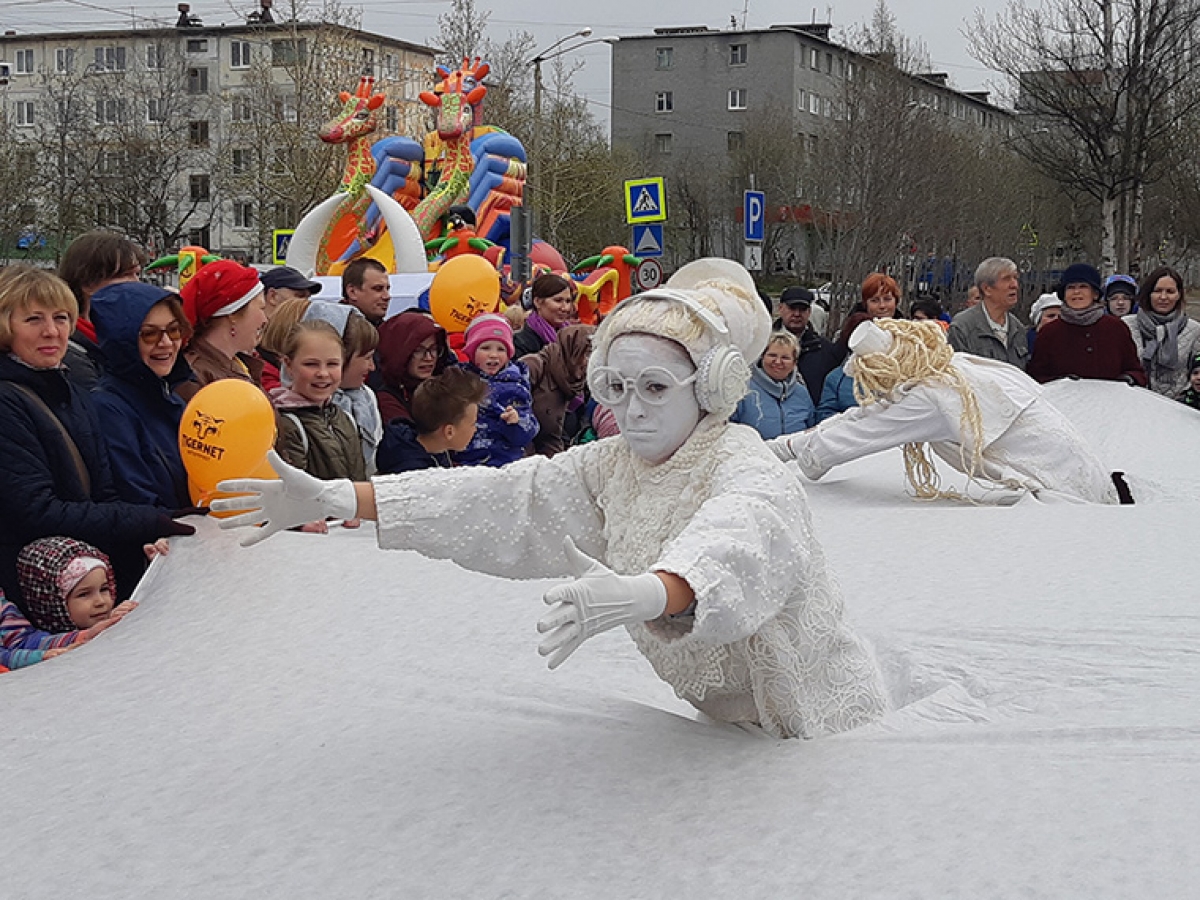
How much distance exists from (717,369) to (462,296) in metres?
3.86

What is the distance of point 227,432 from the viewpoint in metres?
3.43

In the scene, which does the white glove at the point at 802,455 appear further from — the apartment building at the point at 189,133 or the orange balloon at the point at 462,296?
→ the apartment building at the point at 189,133

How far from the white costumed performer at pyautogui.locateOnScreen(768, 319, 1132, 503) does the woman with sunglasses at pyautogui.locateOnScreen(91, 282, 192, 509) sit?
110 inches

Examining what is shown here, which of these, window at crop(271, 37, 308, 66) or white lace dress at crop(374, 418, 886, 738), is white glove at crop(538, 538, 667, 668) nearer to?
white lace dress at crop(374, 418, 886, 738)

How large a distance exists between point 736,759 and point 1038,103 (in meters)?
19.9

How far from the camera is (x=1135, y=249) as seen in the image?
21.7 m

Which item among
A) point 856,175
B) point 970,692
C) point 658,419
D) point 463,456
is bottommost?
point 970,692

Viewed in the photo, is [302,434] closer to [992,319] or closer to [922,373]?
[922,373]

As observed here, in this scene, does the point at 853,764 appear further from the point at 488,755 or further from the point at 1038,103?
the point at 1038,103

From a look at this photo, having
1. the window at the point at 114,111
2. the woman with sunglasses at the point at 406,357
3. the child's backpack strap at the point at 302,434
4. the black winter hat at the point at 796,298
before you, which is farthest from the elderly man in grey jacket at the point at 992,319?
the window at the point at 114,111

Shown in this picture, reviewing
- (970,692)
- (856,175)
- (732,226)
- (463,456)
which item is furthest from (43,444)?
(732,226)

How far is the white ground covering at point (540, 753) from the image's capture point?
82.8 inches

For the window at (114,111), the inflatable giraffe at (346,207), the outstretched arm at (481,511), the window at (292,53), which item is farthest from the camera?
the window at (114,111)

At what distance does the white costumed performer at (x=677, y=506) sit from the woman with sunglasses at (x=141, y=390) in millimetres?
1416
